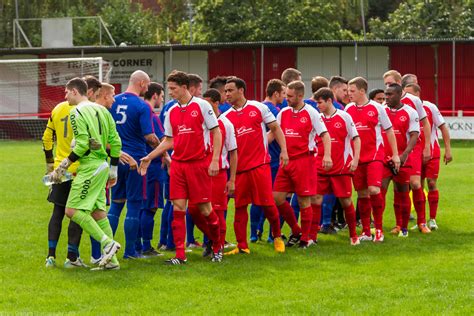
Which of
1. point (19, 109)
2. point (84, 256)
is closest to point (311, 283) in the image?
point (84, 256)

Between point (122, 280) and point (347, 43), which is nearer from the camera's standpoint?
point (122, 280)

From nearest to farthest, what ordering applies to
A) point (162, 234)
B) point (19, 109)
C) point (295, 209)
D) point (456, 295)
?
point (456, 295)
point (162, 234)
point (295, 209)
point (19, 109)

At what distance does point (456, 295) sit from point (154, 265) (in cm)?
345

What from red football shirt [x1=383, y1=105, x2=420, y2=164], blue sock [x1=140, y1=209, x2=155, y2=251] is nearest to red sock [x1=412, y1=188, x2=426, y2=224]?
red football shirt [x1=383, y1=105, x2=420, y2=164]

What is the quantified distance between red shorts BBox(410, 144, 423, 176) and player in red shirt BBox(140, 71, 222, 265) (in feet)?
12.3

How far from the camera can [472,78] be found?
43188 mm

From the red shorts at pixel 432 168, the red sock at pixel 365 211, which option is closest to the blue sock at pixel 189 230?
the red sock at pixel 365 211

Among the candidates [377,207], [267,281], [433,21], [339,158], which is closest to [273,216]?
[339,158]

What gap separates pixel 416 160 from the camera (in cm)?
1384

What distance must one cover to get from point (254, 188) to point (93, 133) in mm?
2294

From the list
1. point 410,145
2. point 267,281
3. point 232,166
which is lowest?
point 267,281

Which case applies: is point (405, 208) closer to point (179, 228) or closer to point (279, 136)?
point (279, 136)

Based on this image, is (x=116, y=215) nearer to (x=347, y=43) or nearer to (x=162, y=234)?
(x=162, y=234)

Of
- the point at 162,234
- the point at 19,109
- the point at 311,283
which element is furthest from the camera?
the point at 19,109
